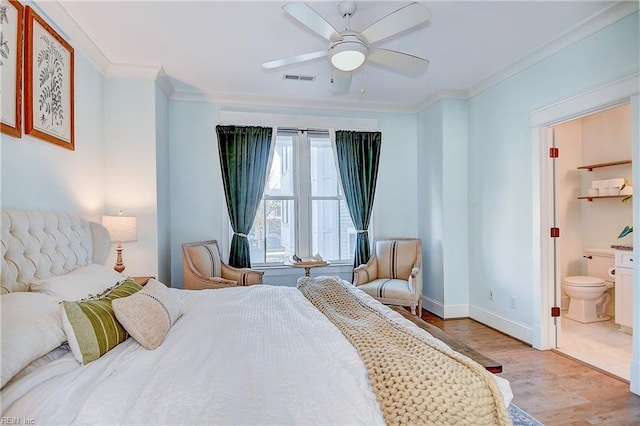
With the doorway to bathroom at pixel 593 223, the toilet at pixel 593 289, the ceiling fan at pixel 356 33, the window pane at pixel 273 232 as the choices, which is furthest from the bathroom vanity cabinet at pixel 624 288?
the window pane at pixel 273 232

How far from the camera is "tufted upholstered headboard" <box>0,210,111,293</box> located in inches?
72.0

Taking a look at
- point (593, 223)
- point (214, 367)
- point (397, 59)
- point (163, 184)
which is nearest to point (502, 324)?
point (593, 223)

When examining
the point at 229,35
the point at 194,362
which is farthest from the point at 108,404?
the point at 229,35

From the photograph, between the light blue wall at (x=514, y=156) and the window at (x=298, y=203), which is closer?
the light blue wall at (x=514, y=156)

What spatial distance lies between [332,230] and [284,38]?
2536 mm

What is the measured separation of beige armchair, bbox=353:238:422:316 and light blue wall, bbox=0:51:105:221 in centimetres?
279

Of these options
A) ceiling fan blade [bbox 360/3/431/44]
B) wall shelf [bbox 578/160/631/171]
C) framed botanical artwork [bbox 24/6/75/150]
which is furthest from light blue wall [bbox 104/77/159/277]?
wall shelf [bbox 578/160/631/171]

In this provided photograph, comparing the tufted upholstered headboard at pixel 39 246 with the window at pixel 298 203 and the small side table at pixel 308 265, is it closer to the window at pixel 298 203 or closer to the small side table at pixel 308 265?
the small side table at pixel 308 265

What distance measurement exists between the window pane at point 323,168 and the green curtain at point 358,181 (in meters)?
0.17

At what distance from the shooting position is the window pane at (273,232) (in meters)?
4.59

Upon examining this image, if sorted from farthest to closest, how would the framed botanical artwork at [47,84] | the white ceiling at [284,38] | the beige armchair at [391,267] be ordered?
the beige armchair at [391,267] < the white ceiling at [284,38] < the framed botanical artwork at [47,84]

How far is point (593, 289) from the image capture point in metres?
4.05

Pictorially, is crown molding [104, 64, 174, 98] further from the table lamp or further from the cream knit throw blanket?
the cream knit throw blanket

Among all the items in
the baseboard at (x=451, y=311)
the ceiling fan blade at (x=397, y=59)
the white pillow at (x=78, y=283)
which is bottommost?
the baseboard at (x=451, y=311)
